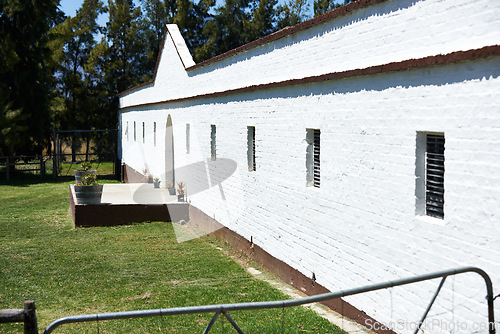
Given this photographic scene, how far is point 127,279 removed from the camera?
10961mm

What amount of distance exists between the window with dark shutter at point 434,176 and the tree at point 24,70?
27384 millimetres

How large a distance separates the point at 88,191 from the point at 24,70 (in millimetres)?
18027

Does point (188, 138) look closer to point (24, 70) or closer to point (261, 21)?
point (24, 70)

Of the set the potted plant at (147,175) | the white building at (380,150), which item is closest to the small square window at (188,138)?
the white building at (380,150)

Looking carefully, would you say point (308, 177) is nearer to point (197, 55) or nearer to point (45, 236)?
point (45, 236)

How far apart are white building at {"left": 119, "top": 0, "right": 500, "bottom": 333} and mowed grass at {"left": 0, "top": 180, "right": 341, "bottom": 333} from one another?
0.99 m

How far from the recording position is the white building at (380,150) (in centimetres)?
589

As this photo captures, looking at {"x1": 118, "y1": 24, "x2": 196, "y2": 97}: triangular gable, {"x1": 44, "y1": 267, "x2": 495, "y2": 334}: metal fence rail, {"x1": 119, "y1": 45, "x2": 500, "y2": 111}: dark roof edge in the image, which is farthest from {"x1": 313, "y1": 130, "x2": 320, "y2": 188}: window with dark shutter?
{"x1": 118, "y1": 24, "x2": 196, "y2": 97}: triangular gable

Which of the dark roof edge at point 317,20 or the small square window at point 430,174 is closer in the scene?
the small square window at point 430,174

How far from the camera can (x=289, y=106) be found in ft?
34.1

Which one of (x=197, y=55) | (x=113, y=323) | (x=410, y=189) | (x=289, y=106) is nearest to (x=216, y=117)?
(x=289, y=106)

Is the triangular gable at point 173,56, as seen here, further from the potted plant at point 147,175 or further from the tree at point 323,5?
the tree at point 323,5

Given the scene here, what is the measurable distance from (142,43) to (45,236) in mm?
31848

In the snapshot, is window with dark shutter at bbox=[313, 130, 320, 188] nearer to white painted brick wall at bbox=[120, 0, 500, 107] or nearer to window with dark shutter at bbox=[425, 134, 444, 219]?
white painted brick wall at bbox=[120, 0, 500, 107]
